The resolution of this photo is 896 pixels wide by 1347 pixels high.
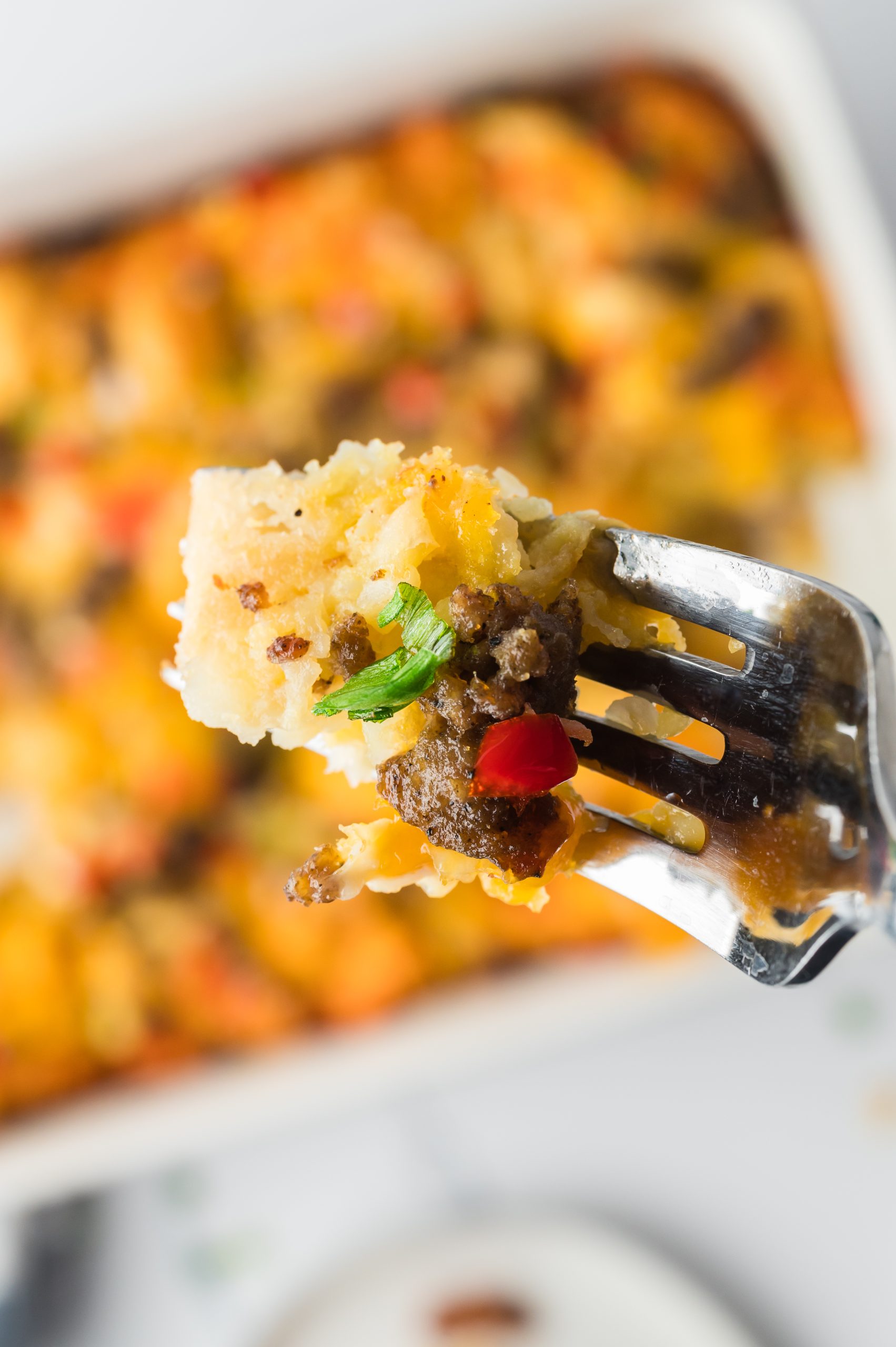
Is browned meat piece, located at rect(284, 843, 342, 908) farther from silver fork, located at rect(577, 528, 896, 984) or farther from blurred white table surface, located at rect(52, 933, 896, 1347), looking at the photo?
blurred white table surface, located at rect(52, 933, 896, 1347)

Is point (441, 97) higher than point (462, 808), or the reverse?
point (441, 97)

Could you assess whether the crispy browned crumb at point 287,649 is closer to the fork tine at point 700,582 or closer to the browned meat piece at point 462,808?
the browned meat piece at point 462,808

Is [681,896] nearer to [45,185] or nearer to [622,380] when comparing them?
[622,380]

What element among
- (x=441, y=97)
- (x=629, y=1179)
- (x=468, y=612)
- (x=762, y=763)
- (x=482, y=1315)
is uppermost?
(x=441, y=97)

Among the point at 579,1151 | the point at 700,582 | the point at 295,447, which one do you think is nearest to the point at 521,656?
the point at 700,582

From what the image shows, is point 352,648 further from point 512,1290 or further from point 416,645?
point 512,1290

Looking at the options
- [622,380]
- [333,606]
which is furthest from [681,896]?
[622,380]

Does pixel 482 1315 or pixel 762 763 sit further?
pixel 482 1315
